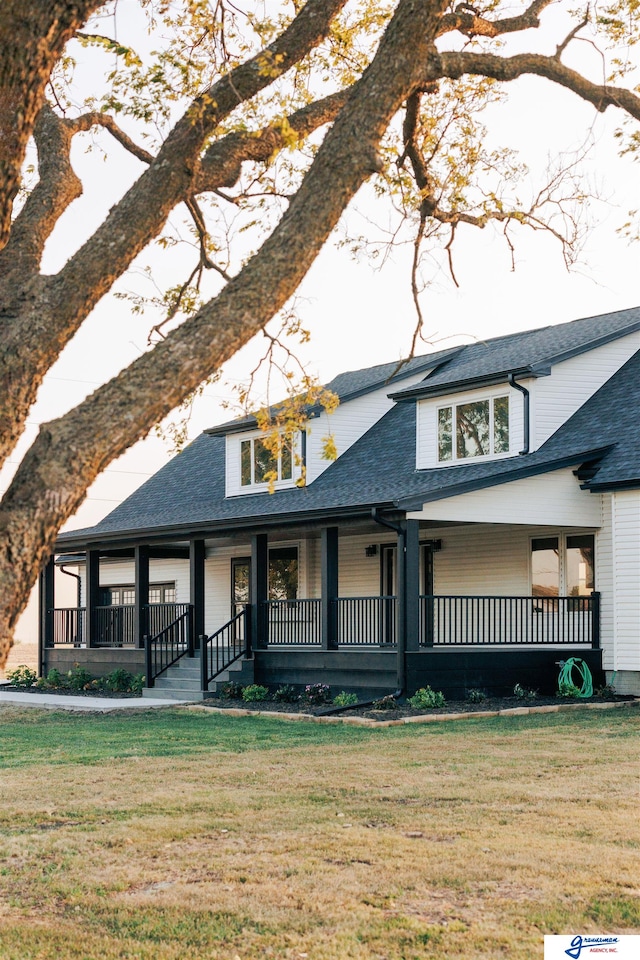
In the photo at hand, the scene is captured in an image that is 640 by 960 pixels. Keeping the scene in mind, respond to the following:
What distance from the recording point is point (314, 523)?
20.1m

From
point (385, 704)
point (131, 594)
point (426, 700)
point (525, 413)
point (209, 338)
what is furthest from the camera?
point (131, 594)

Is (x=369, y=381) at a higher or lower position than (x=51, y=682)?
higher

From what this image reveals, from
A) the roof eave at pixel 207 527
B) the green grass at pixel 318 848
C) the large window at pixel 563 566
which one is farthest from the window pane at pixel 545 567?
the green grass at pixel 318 848

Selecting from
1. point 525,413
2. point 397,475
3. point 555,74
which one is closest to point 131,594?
point 397,475

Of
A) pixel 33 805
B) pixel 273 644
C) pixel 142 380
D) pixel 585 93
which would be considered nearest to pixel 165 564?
pixel 273 644

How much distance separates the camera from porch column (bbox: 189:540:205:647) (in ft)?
72.9

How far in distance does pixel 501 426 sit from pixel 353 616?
4421mm

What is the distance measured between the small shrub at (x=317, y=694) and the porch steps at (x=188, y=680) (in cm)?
203

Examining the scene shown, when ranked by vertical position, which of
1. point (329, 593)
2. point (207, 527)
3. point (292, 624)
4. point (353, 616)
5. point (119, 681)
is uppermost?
point (207, 527)

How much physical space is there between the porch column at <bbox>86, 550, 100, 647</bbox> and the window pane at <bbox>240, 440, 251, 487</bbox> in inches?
148

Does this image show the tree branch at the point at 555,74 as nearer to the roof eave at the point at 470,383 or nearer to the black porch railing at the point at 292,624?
the roof eave at the point at 470,383

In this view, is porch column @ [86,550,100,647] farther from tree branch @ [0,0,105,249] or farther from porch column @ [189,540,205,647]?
tree branch @ [0,0,105,249]

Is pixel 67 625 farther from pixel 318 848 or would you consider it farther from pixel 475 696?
pixel 318 848

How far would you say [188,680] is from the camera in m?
21.4
